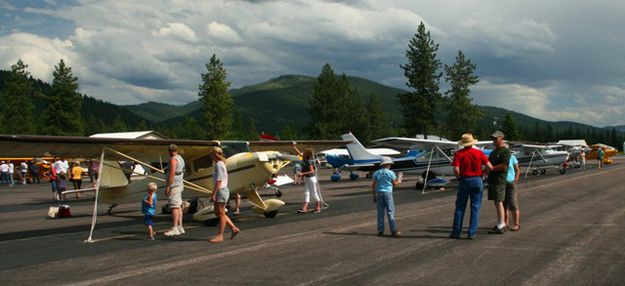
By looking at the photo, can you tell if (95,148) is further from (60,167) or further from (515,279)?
(60,167)

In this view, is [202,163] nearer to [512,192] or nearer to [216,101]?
[512,192]

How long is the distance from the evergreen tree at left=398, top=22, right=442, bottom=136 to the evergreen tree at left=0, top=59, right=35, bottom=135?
47.4m

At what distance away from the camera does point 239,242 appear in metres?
9.21

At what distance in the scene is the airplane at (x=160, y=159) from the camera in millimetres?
10766

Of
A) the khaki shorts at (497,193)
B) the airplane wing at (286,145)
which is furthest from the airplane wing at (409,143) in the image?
the khaki shorts at (497,193)

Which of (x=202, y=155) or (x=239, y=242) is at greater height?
(x=202, y=155)

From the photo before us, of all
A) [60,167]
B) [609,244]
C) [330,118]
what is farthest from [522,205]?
[330,118]

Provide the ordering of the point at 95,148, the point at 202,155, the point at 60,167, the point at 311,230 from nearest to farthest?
1. the point at 311,230
2. the point at 95,148
3. the point at 202,155
4. the point at 60,167

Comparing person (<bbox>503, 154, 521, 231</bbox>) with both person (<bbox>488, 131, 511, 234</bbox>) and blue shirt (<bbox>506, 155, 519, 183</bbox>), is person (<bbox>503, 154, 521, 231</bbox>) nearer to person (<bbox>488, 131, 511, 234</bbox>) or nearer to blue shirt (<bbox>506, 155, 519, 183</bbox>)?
blue shirt (<bbox>506, 155, 519, 183</bbox>)

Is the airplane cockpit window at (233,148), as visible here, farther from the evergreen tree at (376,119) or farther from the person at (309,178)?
the evergreen tree at (376,119)

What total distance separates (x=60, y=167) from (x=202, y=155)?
10.4m

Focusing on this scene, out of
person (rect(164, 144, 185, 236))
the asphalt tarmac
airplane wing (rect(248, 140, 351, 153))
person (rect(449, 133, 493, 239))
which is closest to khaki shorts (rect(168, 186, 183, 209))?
person (rect(164, 144, 185, 236))

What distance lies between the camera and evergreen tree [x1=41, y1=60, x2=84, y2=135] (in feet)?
202

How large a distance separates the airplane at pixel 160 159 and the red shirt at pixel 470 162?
444 centimetres
